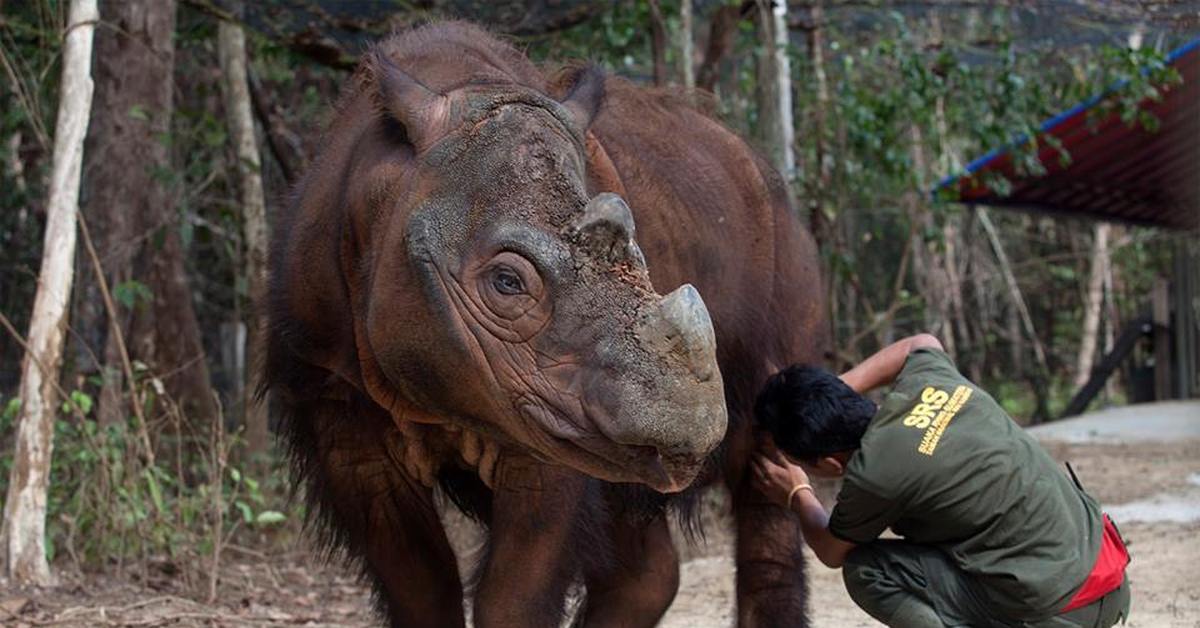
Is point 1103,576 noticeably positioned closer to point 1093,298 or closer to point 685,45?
point 685,45

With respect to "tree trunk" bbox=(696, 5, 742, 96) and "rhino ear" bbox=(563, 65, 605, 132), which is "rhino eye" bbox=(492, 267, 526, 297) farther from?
"tree trunk" bbox=(696, 5, 742, 96)

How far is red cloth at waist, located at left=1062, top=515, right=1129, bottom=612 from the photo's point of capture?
195 inches

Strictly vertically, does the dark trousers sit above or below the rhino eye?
below

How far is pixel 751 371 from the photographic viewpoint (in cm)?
570

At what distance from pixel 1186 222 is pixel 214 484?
1321 centimetres

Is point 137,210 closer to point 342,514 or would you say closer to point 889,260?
point 342,514

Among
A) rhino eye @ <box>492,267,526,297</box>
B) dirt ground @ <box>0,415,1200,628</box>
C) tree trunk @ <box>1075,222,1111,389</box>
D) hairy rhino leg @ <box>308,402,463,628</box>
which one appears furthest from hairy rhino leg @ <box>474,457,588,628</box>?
tree trunk @ <box>1075,222,1111,389</box>

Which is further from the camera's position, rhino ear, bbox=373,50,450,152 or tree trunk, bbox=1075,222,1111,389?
tree trunk, bbox=1075,222,1111,389

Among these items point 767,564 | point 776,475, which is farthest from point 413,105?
point 767,564

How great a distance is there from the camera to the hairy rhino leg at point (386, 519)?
15.3 feet

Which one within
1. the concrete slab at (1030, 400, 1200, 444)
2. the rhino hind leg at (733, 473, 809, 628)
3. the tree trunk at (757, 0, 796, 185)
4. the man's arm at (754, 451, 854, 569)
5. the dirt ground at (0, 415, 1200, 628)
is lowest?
the concrete slab at (1030, 400, 1200, 444)

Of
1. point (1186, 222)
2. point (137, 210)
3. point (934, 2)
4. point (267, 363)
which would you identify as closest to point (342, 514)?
point (267, 363)

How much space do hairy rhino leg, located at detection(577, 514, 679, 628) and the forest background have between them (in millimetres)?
1322

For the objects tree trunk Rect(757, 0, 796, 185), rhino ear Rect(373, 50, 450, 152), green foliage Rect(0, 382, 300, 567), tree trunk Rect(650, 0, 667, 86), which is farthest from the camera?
tree trunk Rect(757, 0, 796, 185)
